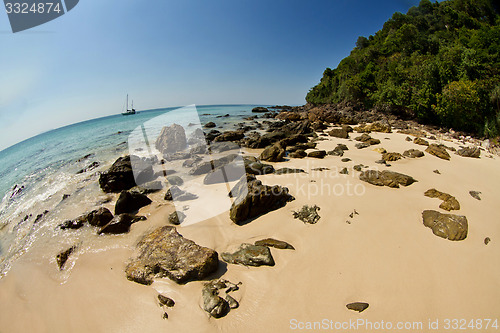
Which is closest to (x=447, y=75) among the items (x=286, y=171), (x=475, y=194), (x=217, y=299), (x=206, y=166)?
(x=475, y=194)

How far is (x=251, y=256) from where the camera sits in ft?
14.6

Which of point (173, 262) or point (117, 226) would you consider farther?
point (117, 226)

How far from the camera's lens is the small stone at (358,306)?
3.33 metres

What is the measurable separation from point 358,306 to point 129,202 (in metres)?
7.51

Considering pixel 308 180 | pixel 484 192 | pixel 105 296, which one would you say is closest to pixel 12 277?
pixel 105 296

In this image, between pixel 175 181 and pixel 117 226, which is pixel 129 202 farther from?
pixel 175 181

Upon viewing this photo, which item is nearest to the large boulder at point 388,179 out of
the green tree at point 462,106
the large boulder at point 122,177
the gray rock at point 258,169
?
the gray rock at point 258,169

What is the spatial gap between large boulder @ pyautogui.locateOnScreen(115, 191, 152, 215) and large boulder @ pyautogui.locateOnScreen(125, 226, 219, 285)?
289 centimetres

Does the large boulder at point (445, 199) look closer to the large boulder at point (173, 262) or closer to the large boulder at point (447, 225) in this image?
the large boulder at point (447, 225)

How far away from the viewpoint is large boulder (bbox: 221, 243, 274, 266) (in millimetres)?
4353

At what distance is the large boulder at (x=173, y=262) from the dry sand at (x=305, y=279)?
0.18 m

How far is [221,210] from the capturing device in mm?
6609

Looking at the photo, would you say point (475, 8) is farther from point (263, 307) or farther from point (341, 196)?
point (263, 307)

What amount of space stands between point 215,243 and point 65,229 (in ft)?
17.9
